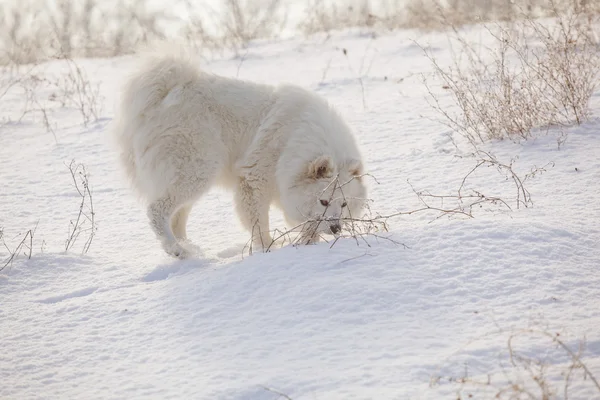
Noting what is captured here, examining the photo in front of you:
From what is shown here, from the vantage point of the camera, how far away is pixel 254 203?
5.34 m

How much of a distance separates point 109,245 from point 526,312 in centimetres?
386

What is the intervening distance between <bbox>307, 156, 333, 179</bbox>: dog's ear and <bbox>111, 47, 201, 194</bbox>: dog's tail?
1.32m

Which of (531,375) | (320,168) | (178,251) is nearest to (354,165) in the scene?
(320,168)

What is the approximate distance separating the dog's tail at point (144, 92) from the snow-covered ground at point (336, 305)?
11.4 inches

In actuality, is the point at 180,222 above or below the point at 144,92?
below

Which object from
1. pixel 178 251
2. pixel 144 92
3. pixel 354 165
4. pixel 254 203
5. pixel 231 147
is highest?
pixel 144 92

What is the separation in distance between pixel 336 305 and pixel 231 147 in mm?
2332

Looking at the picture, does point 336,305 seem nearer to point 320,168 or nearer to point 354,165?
point 320,168

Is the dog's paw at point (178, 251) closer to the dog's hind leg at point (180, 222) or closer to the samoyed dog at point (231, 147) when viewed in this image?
the samoyed dog at point (231, 147)

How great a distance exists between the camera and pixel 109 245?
18.5 feet

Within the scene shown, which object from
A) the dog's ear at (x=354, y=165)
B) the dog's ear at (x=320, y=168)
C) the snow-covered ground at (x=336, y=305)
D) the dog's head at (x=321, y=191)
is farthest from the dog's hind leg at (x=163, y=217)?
the dog's ear at (x=354, y=165)

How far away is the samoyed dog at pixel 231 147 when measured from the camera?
199 inches

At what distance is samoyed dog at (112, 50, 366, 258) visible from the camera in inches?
199

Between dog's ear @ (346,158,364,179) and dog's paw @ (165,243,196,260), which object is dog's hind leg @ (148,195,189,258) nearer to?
dog's paw @ (165,243,196,260)
